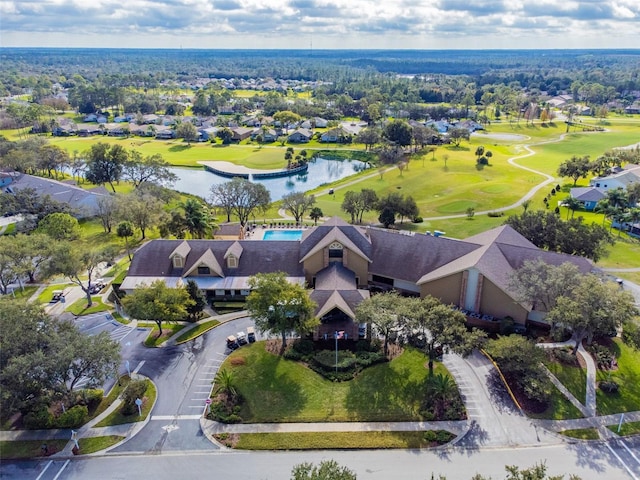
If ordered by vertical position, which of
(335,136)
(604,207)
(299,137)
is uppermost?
(335,136)

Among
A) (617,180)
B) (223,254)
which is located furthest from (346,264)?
(617,180)

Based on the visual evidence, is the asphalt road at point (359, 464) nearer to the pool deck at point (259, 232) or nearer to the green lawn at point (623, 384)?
the green lawn at point (623, 384)

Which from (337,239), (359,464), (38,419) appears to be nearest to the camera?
(359,464)

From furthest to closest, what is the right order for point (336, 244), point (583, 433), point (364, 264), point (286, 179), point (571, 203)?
1. point (286, 179)
2. point (571, 203)
3. point (364, 264)
4. point (336, 244)
5. point (583, 433)

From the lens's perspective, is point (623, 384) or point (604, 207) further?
point (604, 207)

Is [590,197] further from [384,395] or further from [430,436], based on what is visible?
[430,436]

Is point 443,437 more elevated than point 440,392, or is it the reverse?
point 440,392
